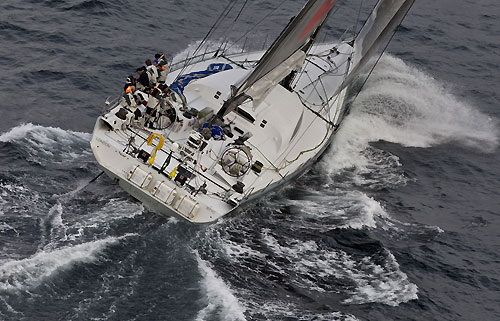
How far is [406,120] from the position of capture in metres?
27.7

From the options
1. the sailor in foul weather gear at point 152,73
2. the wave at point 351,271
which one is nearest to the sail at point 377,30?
the sailor in foul weather gear at point 152,73

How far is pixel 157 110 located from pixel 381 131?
10221 mm

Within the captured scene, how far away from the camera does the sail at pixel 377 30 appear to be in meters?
23.1

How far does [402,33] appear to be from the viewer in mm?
36906

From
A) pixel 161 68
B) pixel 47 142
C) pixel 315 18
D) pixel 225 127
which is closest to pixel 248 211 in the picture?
pixel 225 127

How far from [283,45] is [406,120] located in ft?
30.7

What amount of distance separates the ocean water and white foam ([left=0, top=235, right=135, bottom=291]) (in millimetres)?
37

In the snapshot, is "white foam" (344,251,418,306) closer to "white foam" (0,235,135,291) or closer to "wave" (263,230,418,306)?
"wave" (263,230,418,306)

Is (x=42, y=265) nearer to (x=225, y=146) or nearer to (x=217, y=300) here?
(x=217, y=300)

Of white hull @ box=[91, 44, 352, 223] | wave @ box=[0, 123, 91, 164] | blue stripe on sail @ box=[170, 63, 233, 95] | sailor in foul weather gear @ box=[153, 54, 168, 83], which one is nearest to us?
white hull @ box=[91, 44, 352, 223]

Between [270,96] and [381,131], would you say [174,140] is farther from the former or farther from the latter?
[381,131]

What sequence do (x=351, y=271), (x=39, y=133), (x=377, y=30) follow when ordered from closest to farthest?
(x=351, y=271), (x=39, y=133), (x=377, y=30)

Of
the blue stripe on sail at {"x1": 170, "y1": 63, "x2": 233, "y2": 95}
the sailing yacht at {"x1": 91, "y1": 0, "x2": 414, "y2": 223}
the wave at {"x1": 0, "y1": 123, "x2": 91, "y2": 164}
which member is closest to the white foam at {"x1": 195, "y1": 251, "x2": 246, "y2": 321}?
the sailing yacht at {"x1": 91, "y1": 0, "x2": 414, "y2": 223}

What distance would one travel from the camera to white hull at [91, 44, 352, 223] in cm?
1827
